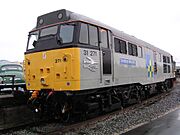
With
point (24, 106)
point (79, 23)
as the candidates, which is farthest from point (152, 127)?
point (24, 106)

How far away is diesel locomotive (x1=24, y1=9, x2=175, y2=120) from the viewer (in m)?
8.65

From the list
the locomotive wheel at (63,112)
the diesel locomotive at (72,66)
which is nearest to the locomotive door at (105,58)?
the diesel locomotive at (72,66)

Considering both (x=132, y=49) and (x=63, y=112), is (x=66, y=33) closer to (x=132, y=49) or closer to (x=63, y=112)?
(x=63, y=112)

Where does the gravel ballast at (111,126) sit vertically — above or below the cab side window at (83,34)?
below

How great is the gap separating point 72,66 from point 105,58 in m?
2.09

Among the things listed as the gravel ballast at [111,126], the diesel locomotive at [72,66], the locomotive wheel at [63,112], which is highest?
the diesel locomotive at [72,66]

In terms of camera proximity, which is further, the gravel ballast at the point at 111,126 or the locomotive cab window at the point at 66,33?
the locomotive cab window at the point at 66,33

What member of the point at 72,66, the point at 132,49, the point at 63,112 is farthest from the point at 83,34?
the point at 132,49

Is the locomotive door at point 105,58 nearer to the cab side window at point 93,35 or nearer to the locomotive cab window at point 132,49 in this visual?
the cab side window at point 93,35

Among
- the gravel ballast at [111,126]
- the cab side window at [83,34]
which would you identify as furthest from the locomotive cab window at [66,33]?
the gravel ballast at [111,126]

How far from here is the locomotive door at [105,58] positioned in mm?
9883

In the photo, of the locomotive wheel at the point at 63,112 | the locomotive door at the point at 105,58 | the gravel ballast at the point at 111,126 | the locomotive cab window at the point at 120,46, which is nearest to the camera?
the gravel ballast at the point at 111,126

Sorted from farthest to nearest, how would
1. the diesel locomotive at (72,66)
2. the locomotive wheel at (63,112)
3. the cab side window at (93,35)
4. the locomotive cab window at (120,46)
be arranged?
the locomotive cab window at (120,46)
the cab side window at (93,35)
the locomotive wheel at (63,112)
the diesel locomotive at (72,66)

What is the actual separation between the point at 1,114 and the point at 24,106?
4.25ft
